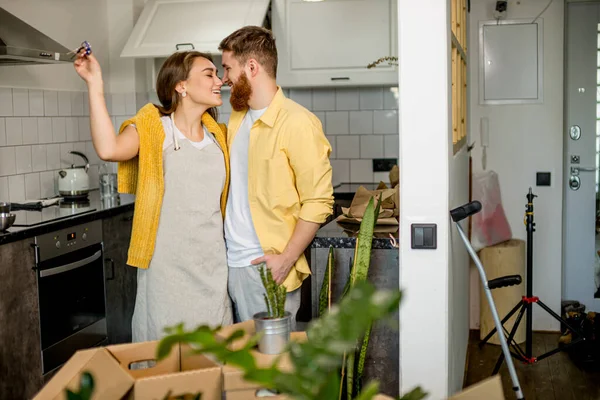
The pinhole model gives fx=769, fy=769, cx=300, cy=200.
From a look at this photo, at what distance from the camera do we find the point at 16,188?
4.28 metres

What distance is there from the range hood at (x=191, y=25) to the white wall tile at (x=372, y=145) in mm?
1125

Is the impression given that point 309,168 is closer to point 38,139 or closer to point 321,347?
point 321,347

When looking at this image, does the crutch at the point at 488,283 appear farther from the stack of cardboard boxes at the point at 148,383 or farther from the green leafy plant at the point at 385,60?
the green leafy plant at the point at 385,60

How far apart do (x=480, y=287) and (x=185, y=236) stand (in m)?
3.03

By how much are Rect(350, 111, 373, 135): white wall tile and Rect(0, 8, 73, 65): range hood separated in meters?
2.08

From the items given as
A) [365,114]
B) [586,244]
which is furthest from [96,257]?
[586,244]

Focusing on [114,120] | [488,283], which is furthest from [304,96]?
[488,283]

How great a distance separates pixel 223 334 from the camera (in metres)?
1.91

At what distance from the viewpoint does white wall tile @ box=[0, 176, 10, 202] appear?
4145mm

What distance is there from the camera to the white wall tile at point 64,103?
15.4 feet

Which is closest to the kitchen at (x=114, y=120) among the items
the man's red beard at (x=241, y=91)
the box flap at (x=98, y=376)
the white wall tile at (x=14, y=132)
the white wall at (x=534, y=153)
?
the white wall tile at (x=14, y=132)

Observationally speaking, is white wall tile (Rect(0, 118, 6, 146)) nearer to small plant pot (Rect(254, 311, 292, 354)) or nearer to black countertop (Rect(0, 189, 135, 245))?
black countertop (Rect(0, 189, 135, 245))

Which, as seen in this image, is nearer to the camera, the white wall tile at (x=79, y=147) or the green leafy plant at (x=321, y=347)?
the green leafy plant at (x=321, y=347)

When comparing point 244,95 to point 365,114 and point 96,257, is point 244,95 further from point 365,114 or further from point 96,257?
point 365,114
